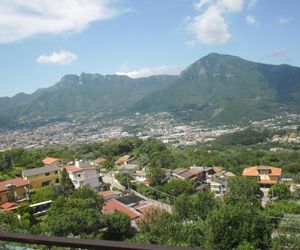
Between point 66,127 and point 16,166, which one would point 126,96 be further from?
point 16,166

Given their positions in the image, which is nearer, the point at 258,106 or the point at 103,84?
the point at 258,106

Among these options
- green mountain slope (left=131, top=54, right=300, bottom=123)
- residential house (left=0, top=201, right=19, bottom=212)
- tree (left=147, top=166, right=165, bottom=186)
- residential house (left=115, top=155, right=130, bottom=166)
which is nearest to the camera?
residential house (left=0, top=201, right=19, bottom=212)

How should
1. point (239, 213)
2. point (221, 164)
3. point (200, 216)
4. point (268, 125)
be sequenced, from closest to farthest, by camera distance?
point (239, 213) < point (200, 216) < point (221, 164) < point (268, 125)

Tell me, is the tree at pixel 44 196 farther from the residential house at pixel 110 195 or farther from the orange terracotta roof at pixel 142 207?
the orange terracotta roof at pixel 142 207

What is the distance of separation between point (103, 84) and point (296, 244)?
174449 mm

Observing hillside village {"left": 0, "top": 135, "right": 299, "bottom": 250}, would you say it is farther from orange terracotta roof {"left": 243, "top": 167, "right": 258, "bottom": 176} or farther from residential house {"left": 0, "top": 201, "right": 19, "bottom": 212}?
orange terracotta roof {"left": 243, "top": 167, "right": 258, "bottom": 176}

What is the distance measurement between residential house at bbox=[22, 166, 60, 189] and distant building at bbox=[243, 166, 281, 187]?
1436 cm

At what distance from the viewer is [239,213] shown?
41.5 ft

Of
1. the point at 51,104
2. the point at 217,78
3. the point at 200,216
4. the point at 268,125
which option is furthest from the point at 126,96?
the point at 200,216

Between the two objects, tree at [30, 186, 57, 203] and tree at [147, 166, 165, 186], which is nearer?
tree at [30, 186, 57, 203]

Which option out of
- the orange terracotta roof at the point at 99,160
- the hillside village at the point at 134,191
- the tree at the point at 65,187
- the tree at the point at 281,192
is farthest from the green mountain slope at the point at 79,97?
the tree at the point at 281,192

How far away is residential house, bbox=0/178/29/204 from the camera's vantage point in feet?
65.0

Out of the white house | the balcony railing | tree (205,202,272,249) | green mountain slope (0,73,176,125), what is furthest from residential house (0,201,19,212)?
green mountain slope (0,73,176,125)

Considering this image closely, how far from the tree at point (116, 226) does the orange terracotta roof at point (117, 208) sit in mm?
1870
